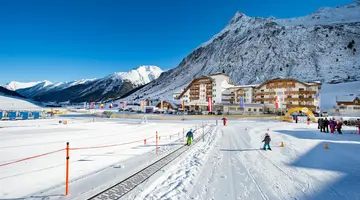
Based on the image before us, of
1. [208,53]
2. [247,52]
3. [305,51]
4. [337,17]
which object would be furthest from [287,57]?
[337,17]

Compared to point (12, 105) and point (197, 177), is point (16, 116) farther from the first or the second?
point (12, 105)

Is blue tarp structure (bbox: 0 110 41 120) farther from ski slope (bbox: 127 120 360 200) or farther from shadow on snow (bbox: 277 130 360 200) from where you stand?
shadow on snow (bbox: 277 130 360 200)

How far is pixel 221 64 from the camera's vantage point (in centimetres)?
15775

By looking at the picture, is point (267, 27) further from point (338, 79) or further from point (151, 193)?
point (151, 193)

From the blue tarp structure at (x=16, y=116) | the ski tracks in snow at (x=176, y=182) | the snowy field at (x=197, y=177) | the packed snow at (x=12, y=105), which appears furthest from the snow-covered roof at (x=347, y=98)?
the packed snow at (x=12, y=105)

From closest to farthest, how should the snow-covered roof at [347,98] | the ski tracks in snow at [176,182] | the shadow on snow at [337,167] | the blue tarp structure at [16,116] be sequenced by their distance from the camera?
1. the ski tracks in snow at [176,182]
2. the shadow on snow at [337,167]
3. the blue tarp structure at [16,116]
4. the snow-covered roof at [347,98]

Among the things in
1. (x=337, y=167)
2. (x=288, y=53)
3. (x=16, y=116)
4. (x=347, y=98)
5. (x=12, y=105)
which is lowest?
(x=337, y=167)

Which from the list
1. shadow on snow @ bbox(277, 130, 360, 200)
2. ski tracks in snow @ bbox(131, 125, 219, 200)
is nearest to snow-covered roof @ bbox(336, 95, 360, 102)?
shadow on snow @ bbox(277, 130, 360, 200)

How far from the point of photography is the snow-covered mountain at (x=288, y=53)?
113m

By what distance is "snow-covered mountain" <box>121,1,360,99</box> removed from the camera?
11262 centimetres

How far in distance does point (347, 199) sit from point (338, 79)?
120 meters

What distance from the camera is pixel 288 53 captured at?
13075cm

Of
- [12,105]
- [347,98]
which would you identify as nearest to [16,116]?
[12,105]

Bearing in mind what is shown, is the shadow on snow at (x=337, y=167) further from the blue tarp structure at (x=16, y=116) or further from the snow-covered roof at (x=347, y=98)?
the snow-covered roof at (x=347, y=98)
